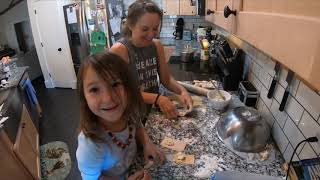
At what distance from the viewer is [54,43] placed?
3.62m

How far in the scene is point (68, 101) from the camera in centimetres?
344

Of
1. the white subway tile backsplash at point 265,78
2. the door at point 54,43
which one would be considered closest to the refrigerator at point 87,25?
the door at point 54,43

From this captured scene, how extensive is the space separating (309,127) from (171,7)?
6.94ft

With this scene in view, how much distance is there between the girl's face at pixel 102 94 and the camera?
0.66 metres

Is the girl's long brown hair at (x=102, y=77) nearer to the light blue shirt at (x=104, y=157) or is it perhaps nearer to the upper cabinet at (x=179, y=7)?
the light blue shirt at (x=104, y=157)

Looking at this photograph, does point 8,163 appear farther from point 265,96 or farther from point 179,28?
point 179,28

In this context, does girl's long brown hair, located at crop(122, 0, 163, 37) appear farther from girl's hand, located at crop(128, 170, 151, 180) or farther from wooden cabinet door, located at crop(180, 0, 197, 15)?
wooden cabinet door, located at crop(180, 0, 197, 15)

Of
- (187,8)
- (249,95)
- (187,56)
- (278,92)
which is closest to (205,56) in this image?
(187,56)

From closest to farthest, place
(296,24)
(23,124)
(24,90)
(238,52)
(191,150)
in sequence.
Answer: (296,24)
(191,150)
(238,52)
(23,124)
(24,90)

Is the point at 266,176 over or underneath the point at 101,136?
underneath

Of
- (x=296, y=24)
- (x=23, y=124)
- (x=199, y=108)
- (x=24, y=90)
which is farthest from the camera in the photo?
(x=24, y=90)

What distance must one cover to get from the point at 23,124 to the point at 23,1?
313cm

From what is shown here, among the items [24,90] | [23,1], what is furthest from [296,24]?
[23,1]

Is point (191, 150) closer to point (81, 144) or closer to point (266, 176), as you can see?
point (266, 176)
